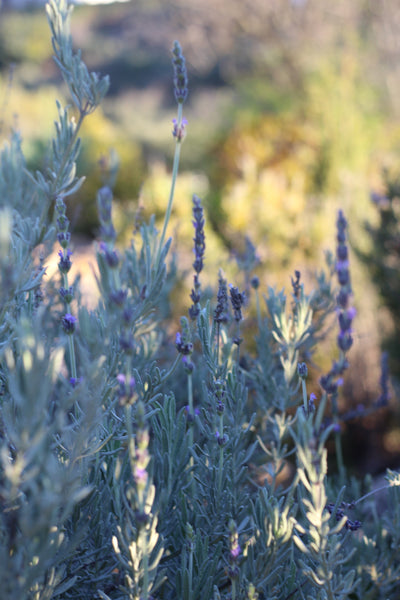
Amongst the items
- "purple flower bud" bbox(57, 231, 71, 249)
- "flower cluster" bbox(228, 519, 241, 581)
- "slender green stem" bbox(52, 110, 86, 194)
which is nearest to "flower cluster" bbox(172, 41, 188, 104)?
"slender green stem" bbox(52, 110, 86, 194)

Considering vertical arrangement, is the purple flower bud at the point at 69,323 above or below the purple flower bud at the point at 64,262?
below

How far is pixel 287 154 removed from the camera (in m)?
7.51

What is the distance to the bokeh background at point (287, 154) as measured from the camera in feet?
11.3

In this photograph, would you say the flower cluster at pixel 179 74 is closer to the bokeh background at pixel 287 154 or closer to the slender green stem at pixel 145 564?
the bokeh background at pixel 287 154

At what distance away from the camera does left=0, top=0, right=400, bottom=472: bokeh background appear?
11.3 ft

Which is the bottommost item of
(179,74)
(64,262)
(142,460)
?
(142,460)

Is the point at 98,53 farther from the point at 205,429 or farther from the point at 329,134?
the point at 205,429

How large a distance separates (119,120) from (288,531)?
17.2 metres

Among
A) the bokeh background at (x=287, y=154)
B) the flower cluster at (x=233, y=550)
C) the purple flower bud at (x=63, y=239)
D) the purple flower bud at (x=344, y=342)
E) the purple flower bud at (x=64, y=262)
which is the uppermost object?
the bokeh background at (x=287, y=154)

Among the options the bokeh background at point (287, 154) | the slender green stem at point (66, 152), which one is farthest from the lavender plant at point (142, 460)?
the bokeh background at point (287, 154)

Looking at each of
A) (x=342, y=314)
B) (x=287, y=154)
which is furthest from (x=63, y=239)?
(x=287, y=154)

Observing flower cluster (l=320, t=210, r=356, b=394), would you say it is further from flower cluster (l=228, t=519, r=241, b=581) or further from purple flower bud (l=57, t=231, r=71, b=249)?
purple flower bud (l=57, t=231, r=71, b=249)

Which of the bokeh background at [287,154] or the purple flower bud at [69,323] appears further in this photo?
the bokeh background at [287,154]

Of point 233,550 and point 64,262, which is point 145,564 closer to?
point 233,550
